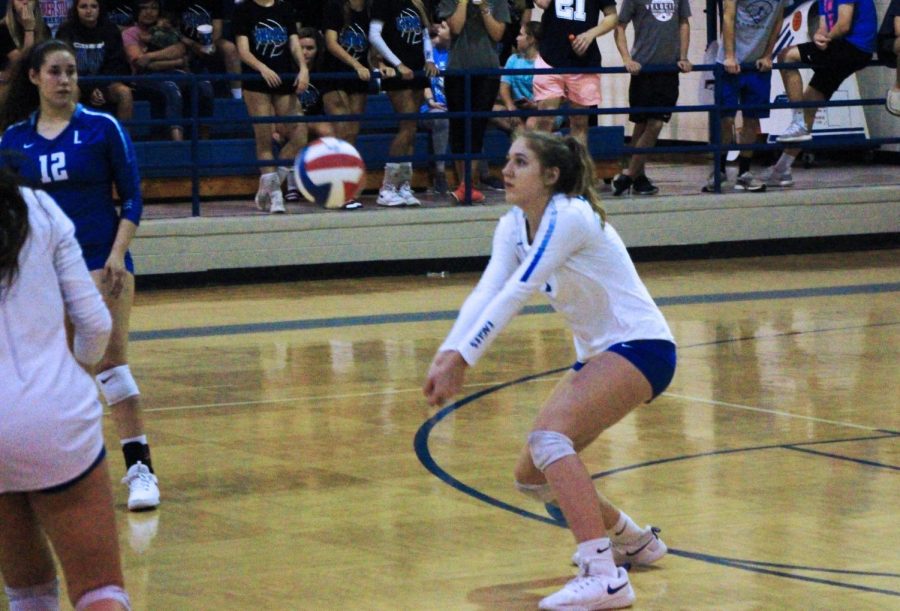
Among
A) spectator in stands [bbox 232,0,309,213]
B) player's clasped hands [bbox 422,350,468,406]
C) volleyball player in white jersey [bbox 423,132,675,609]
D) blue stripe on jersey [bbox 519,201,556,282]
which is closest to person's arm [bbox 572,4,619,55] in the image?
spectator in stands [bbox 232,0,309,213]

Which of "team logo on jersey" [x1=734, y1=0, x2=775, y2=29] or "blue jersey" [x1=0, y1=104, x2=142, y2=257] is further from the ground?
"team logo on jersey" [x1=734, y1=0, x2=775, y2=29]

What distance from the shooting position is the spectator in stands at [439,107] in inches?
626

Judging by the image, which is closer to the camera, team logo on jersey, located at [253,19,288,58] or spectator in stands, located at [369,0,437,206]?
team logo on jersey, located at [253,19,288,58]

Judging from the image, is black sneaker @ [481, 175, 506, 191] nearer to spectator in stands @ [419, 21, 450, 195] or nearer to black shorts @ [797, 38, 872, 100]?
spectator in stands @ [419, 21, 450, 195]

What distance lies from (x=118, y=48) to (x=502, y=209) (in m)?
3.98

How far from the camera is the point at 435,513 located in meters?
6.89

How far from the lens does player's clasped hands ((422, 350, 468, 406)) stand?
517 cm

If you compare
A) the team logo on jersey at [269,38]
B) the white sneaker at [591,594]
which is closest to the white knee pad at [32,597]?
the white sneaker at [591,594]

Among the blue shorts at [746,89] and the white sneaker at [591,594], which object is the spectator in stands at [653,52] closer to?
the blue shorts at [746,89]

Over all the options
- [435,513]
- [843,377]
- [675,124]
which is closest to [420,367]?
[843,377]

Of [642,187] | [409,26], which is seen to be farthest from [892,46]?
[409,26]

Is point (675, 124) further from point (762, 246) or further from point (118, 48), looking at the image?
point (118, 48)

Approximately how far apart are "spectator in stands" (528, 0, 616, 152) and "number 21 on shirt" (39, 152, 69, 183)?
916 centimetres

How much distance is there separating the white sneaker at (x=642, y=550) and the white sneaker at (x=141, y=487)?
6.84 ft
